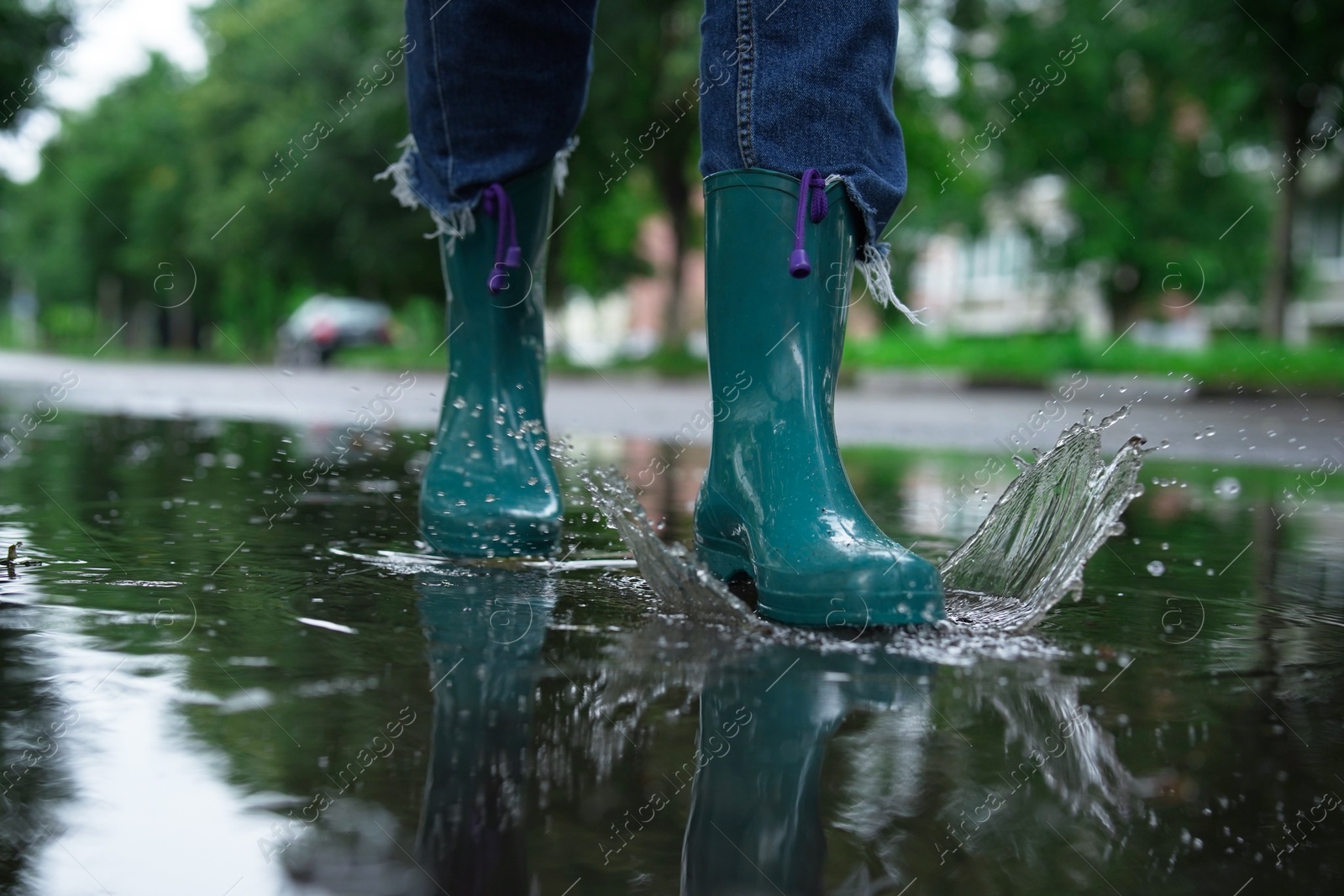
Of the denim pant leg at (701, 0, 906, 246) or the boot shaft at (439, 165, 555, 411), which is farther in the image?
the boot shaft at (439, 165, 555, 411)

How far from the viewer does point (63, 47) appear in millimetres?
12445

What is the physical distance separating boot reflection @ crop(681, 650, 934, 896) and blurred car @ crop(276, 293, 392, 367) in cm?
2471

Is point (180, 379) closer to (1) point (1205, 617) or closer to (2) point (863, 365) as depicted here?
(2) point (863, 365)

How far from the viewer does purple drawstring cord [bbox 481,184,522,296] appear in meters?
2.10

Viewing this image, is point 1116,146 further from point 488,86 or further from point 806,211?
point 806,211

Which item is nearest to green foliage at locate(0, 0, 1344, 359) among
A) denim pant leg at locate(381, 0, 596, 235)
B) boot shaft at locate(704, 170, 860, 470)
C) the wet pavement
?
the wet pavement

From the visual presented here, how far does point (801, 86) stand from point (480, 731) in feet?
3.05

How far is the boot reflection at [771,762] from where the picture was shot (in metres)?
0.77

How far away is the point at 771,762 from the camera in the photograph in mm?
952

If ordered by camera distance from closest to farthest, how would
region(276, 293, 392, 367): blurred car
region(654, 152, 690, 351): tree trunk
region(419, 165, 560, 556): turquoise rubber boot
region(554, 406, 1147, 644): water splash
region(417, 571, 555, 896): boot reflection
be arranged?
region(417, 571, 555, 896): boot reflection
region(554, 406, 1147, 644): water splash
region(419, 165, 560, 556): turquoise rubber boot
region(654, 152, 690, 351): tree trunk
region(276, 293, 392, 367): blurred car

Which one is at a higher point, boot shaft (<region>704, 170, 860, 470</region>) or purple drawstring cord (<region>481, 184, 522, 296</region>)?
purple drawstring cord (<region>481, 184, 522, 296</region>)

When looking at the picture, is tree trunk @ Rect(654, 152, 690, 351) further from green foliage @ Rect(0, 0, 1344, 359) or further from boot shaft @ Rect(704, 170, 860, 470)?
boot shaft @ Rect(704, 170, 860, 470)

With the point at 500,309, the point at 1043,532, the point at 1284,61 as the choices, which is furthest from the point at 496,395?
the point at 1284,61

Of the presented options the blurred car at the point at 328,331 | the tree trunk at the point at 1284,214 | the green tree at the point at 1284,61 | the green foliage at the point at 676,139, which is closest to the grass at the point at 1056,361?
the tree trunk at the point at 1284,214
